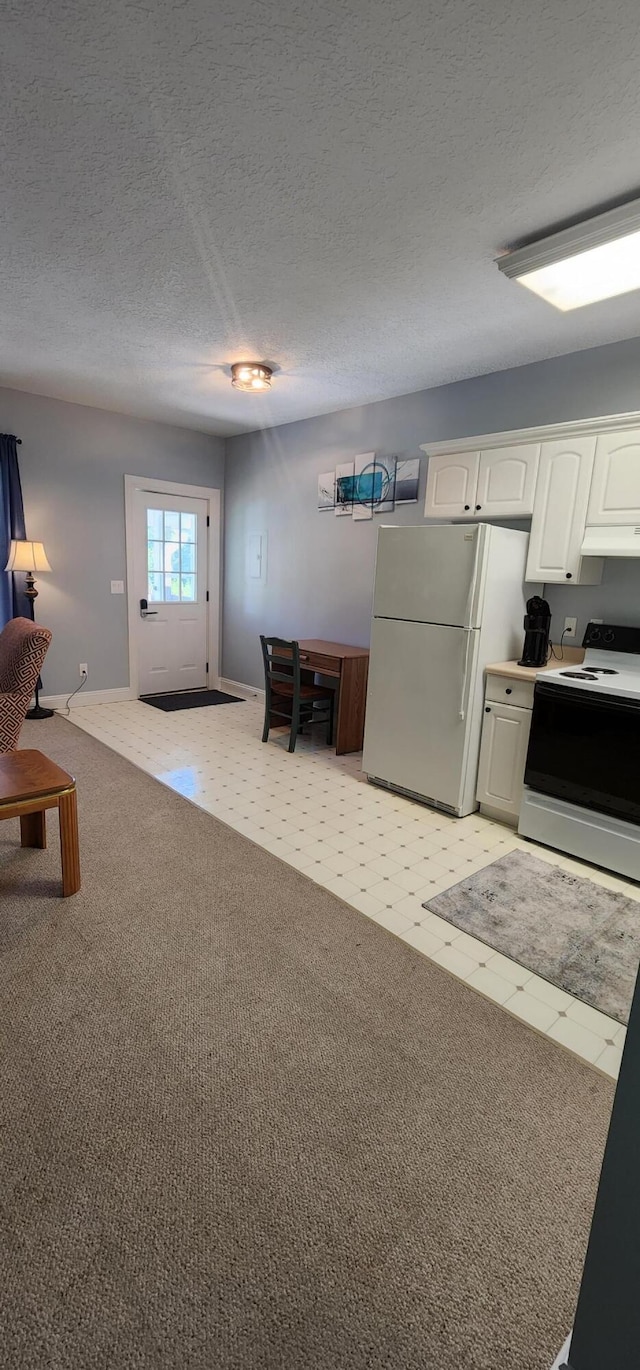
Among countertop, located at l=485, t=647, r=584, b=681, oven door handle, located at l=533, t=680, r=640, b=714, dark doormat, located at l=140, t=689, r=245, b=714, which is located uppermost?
countertop, located at l=485, t=647, r=584, b=681

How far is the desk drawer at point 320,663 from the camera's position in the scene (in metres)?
3.99

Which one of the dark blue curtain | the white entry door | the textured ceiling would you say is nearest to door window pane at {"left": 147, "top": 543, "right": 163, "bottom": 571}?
the white entry door

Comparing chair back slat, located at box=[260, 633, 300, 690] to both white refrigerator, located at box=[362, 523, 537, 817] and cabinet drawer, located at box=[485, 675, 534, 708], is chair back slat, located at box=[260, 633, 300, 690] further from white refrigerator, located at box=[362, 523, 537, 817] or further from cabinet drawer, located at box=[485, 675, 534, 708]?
cabinet drawer, located at box=[485, 675, 534, 708]

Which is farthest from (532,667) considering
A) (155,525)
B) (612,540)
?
(155,525)

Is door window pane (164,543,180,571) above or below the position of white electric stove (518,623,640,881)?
above

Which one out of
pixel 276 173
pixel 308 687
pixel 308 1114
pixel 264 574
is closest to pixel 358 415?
pixel 264 574

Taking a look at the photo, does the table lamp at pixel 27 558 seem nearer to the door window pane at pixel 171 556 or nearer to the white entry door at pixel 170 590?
the white entry door at pixel 170 590

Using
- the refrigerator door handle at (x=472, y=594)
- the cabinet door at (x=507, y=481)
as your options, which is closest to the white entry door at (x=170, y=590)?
the cabinet door at (x=507, y=481)

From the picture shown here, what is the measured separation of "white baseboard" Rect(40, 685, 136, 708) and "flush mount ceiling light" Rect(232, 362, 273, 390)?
292cm

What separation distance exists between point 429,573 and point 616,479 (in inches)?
38.8

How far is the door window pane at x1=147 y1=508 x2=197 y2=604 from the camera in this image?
5370 millimetres

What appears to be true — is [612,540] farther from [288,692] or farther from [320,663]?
[288,692]

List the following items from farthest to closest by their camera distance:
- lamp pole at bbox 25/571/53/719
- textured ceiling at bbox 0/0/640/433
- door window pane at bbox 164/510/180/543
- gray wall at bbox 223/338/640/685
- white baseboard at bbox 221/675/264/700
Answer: white baseboard at bbox 221/675/264/700 → door window pane at bbox 164/510/180/543 → lamp pole at bbox 25/571/53/719 → gray wall at bbox 223/338/640/685 → textured ceiling at bbox 0/0/640/433

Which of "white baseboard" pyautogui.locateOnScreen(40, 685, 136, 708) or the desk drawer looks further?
"white baseboard" pyautogui.locateOnScreen(40, 685, 136, 708)
